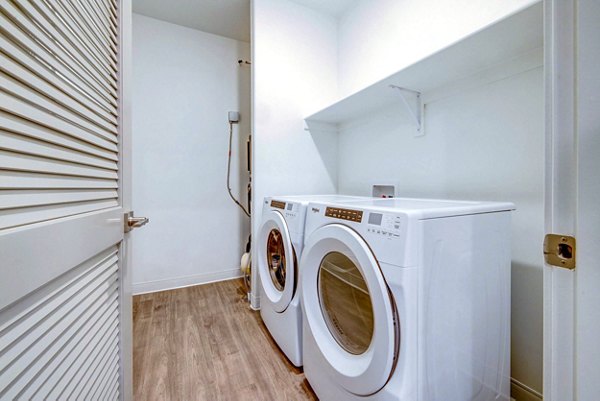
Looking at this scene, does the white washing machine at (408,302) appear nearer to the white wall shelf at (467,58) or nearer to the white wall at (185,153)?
the white wall shelf at (467,58)

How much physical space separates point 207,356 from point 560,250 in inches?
67.3

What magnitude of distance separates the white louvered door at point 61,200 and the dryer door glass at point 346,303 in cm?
82

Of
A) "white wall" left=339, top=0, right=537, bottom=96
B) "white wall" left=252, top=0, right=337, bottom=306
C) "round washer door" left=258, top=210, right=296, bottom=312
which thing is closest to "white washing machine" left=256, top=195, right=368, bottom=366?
"round washer door" left=258, top=210, right=296, bottom=312

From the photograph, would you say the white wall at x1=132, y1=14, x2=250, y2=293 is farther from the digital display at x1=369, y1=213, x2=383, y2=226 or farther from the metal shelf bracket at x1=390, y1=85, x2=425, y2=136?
the digital display at x1=369, y1=213, x2=383, y2=226

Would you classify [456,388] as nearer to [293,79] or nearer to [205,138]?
[293,79]

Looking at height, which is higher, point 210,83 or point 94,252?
point 210,83

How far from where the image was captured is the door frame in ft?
2.75

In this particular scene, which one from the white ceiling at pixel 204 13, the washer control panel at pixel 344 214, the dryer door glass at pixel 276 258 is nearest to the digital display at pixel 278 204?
the dryer door glass at pixel 276 258

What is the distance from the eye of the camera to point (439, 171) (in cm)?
151

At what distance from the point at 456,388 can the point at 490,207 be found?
684mm

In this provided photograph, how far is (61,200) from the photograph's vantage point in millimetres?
511

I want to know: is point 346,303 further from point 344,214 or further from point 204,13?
point 204,13

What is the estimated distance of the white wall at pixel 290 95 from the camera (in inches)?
81.7

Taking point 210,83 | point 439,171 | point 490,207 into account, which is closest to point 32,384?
point 490,207
